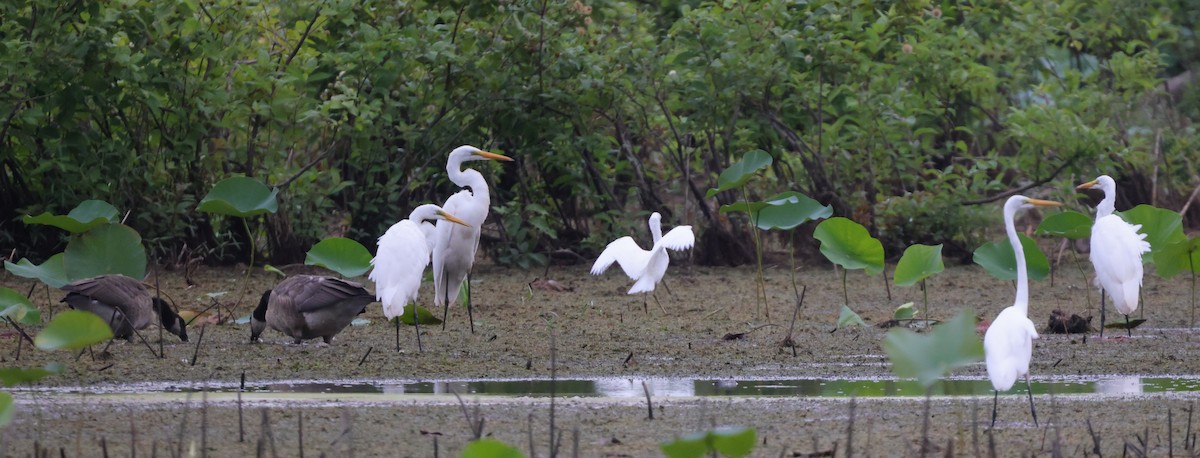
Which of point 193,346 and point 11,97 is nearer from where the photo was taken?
point 193,346

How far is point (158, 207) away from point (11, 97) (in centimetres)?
113

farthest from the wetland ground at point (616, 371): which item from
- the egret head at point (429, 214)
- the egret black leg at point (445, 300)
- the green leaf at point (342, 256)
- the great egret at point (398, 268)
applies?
the egret head at point (429, 214)

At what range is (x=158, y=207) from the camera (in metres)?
9.44

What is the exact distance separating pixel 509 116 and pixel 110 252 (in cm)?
377

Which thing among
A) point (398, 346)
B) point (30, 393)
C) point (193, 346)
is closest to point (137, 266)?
point (193, 346)

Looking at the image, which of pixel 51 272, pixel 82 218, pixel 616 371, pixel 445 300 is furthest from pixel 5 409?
pixel 445 300

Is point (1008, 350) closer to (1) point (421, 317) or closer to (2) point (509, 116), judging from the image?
(1) point (421, 317)

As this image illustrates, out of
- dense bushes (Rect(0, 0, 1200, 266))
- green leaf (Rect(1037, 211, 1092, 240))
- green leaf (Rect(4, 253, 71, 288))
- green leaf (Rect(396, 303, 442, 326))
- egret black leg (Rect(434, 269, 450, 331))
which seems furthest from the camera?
dense bushes (Rect(0, 0, 1200, 266))

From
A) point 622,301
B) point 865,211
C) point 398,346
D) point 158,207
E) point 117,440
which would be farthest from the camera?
point 865,211

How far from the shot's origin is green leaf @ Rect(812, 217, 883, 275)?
7.43 meters

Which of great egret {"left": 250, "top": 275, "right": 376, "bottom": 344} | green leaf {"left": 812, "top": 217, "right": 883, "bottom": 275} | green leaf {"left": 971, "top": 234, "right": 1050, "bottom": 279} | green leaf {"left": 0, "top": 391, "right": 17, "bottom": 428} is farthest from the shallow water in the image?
green leaf {"left": 812, "top": 217, "right": 883, "bottom": 275}

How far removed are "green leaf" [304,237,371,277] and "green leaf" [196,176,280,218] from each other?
1.45 feet

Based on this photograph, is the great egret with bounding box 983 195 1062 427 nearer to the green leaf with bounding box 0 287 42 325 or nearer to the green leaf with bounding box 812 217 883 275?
the green leaf with bounding box 812 217 883 275

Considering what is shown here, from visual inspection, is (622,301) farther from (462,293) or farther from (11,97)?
(11,97)
